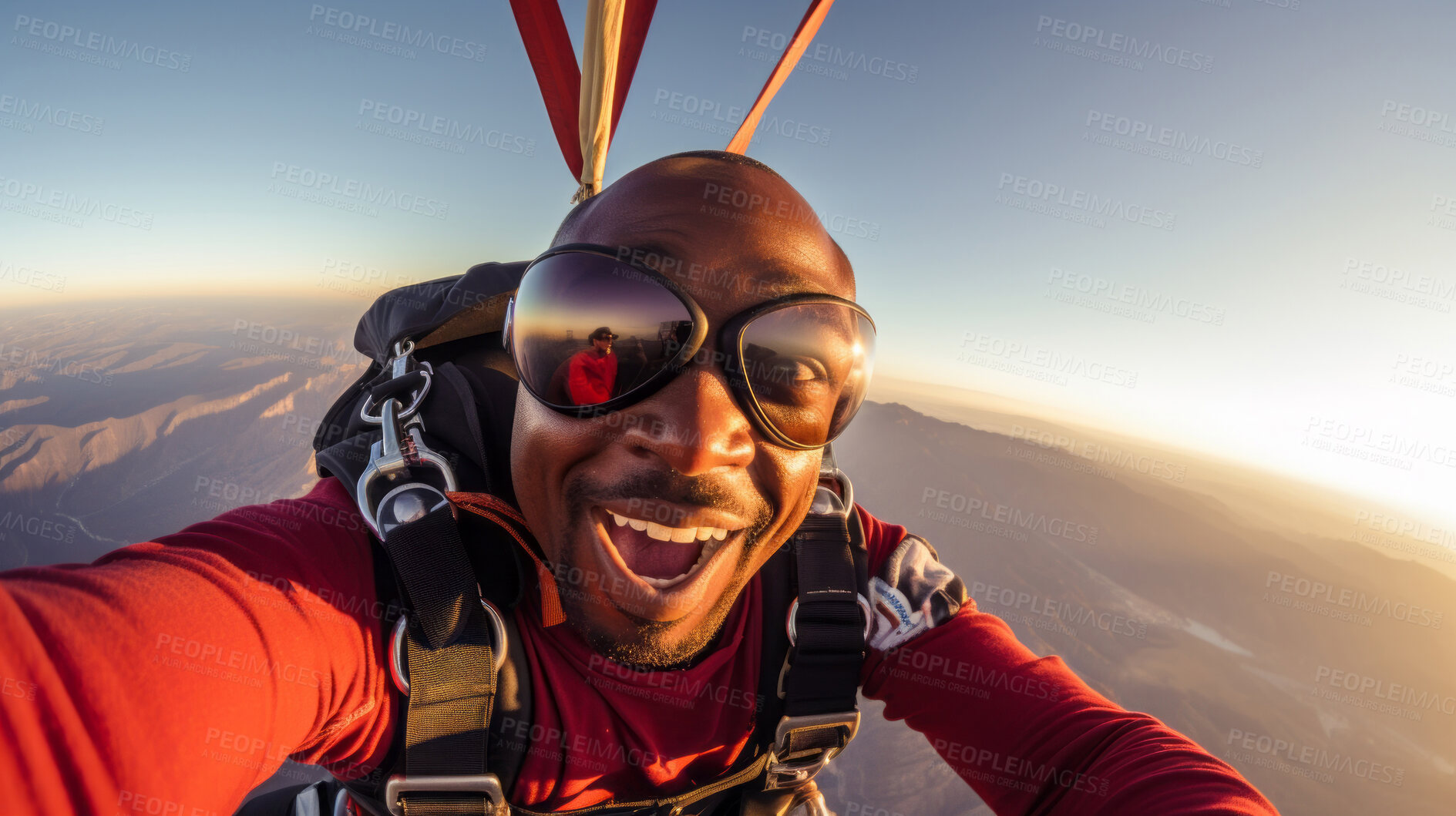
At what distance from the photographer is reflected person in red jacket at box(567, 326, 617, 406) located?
116cm

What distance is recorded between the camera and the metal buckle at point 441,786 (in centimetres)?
111

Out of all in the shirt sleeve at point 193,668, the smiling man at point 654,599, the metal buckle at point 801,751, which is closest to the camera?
the shirt sleeve at point 193,668

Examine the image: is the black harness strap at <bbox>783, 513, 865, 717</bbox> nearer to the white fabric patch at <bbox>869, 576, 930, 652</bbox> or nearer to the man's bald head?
the white fabric patch at <bbox>869, 576, 930, 652</bbox>

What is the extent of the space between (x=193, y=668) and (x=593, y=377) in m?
0.80

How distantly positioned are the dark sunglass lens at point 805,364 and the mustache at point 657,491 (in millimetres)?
213

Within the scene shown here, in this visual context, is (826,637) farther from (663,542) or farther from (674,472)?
(674,472)

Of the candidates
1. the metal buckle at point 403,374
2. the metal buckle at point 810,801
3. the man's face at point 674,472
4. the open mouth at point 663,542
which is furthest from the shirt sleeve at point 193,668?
the metal buckle at point 810,801

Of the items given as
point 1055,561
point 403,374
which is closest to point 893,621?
point 403,374

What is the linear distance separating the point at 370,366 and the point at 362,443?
1168 millimetres

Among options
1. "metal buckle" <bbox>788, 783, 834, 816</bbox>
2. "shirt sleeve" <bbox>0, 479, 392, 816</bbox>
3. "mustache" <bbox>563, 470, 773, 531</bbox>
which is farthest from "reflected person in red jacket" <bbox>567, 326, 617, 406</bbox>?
"metal buckle" <bbox>788, 783, 834, 816</bbox>

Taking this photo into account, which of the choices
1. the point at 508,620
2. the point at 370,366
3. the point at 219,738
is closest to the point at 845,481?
the point at 508,620

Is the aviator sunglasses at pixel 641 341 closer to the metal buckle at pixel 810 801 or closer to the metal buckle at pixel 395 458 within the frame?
the metal buckle at pixel 395 458

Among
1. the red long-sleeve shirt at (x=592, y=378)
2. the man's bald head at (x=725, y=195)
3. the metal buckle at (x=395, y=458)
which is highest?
the man's bald head at (x=725, y=195)

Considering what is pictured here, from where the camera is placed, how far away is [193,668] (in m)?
0.78
